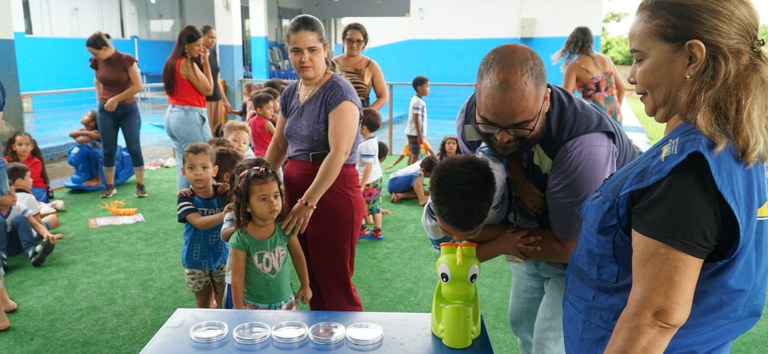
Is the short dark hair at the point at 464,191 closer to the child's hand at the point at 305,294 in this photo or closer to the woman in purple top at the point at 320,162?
the woman in purple top at the point at 320,162

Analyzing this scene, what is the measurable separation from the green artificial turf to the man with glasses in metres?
1.37

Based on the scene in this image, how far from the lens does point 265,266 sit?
257cm

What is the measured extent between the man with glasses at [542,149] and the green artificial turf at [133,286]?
1369 millimetres

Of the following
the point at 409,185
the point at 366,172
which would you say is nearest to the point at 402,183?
the point at 409,185

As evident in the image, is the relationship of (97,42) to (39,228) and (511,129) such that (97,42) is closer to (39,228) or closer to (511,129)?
(39,228)

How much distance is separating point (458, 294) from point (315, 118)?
122 cm

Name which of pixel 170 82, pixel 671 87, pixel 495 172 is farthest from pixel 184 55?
pixel 671 87

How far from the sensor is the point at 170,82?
480 centimetres

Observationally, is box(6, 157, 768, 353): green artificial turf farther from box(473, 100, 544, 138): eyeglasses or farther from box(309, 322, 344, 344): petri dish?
box(473, 100, 544, 138): eyeglasses

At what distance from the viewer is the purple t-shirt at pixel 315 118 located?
253 centimetres

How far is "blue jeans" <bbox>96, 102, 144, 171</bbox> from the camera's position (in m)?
5.74

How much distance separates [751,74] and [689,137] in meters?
0.16

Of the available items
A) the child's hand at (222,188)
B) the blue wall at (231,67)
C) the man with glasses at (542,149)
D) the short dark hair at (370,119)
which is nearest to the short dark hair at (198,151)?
the child's hand at (222,188)

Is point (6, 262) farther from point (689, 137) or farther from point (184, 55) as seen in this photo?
point (689, 137)
